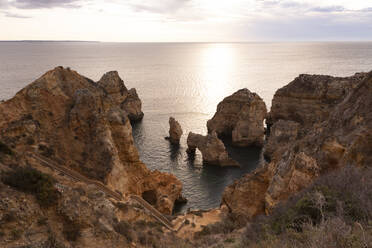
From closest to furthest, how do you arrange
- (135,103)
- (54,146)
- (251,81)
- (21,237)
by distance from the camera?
(21,237) → (54,146) → (135,103) → (251,81)

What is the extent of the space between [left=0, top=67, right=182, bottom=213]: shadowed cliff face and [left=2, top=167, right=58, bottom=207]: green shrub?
6561 millimetres

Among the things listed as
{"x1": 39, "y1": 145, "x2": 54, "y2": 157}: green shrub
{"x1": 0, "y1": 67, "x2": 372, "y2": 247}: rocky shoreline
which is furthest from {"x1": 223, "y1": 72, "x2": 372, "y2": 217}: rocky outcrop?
{"x1": 39, "y1": 145, "x2": 54, "y2": 157}: green shrub

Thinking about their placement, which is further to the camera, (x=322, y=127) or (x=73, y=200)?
(x=322, y=127)

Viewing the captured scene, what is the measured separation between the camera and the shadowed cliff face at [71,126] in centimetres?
1966

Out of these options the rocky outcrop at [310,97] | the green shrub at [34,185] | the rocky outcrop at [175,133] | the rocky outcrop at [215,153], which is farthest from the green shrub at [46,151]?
the rocky outcrop at [310,97]

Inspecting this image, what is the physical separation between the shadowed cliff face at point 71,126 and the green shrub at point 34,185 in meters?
6.56

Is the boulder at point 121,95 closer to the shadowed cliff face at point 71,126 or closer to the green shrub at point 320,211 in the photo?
the shadowed cliff face at point 71,126

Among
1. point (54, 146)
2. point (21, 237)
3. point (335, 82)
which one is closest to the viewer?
point (21, 237)

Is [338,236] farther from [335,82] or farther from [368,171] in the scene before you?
[335,82]

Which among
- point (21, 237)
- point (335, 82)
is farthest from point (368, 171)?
point (335, 82)

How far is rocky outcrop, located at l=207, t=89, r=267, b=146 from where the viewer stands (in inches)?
2064

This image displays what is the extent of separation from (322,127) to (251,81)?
4353 inches

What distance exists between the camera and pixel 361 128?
15.3 metres

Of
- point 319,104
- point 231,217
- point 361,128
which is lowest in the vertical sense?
point 231,217
